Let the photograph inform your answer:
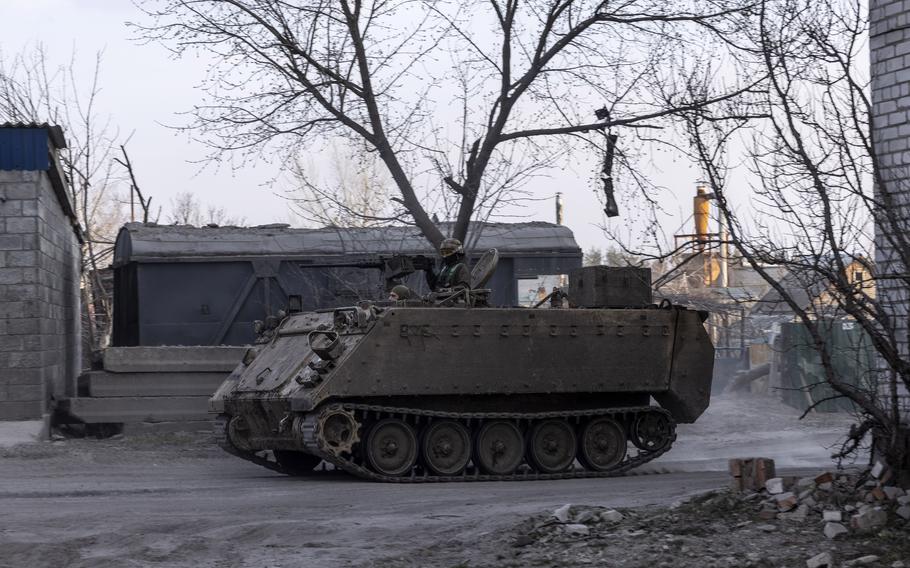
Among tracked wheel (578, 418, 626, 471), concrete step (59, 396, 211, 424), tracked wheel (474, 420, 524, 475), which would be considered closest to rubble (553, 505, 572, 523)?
tracked wheel (474, 420, 524, 475)

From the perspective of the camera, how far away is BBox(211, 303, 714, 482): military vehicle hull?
12992 millimetres

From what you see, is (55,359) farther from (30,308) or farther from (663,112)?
(663,112)

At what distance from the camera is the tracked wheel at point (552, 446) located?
14.0 metres

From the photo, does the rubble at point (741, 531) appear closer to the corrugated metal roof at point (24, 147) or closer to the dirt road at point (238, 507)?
the dirt road at point (238, 507)

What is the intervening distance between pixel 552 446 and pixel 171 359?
6.98 meters

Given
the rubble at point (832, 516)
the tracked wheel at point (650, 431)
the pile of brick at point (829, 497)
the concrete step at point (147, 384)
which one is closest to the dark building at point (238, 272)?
the concrete step at point (147, 384)

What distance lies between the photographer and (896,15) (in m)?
10.2

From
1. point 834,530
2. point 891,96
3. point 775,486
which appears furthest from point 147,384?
point 834,530

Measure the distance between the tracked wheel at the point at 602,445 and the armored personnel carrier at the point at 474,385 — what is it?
14 millimetres

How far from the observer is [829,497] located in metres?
8.91

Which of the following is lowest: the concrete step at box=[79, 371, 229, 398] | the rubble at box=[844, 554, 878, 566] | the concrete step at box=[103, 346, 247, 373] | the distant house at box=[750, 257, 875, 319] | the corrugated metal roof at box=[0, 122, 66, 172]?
the rubble at box=[844, 554, 878, 566]

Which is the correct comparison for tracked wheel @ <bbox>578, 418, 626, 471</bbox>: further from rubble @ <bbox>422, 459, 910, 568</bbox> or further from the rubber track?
rubble @ <bbox>422, 459, 910, 568</bbox>

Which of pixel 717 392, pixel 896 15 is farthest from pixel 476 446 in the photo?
pixel 717 392

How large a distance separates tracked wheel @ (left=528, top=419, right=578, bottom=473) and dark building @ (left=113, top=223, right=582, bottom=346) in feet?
26.9
